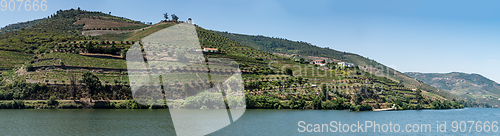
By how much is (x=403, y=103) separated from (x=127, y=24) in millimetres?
118053

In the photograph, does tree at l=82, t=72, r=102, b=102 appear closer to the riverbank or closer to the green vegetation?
the riverbank

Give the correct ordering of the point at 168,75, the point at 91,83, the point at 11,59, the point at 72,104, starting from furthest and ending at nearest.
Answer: the point at 11,59 < the point at 168,75 < the point at 91,83 < the point at 72,104

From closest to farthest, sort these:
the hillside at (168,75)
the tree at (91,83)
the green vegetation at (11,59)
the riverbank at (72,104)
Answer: the riverbank at (72,104) → the tree at (91,83) → the hillside at (168,75) → the green vegetation at (11,59)

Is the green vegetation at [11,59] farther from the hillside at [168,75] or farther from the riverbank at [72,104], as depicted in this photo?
the riverbank at [72,104]

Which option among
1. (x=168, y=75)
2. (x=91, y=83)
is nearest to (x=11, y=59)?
(x=91, y=83)

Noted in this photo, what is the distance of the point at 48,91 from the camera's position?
186 feet

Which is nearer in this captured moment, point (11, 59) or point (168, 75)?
point (168, 75)

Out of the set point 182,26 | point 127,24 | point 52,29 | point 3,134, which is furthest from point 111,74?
point 127,24

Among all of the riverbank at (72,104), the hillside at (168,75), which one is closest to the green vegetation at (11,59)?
the hillside at (168,75)

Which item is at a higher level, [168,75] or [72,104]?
[168,75]

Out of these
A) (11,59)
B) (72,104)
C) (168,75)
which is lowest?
(72,104)

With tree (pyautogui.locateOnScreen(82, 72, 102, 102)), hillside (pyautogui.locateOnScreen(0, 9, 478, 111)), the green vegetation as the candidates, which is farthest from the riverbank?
the green vegetation

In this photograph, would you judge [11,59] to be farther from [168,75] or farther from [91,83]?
[168,75]

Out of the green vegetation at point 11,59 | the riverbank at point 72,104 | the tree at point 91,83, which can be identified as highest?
the green vegetation at point 11,59
